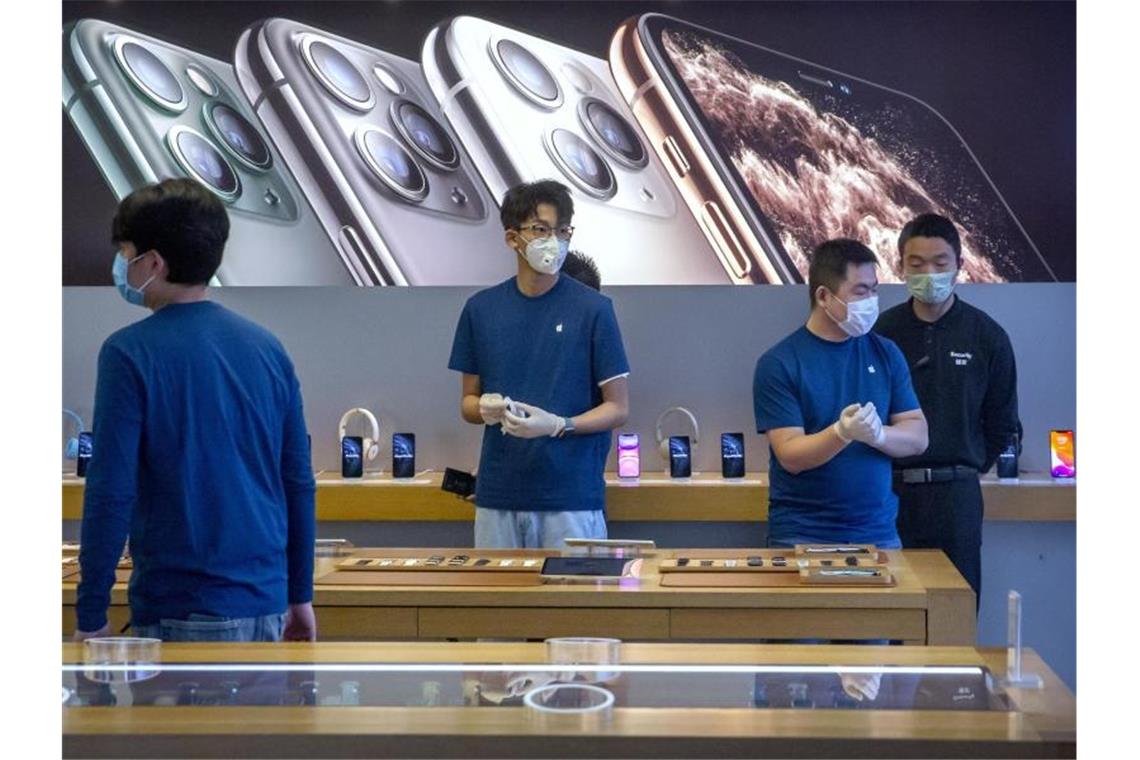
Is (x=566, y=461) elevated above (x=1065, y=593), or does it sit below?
above

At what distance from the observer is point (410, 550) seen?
11.1 feet

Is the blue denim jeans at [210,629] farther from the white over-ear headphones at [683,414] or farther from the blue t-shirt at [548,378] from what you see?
the white over-ear headphones at [683,414]

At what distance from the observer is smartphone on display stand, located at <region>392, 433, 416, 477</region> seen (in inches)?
199

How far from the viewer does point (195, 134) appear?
5176 mm

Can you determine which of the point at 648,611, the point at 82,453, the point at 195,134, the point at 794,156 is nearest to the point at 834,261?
the point at 648,611

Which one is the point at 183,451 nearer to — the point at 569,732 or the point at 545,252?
the point at 569,732

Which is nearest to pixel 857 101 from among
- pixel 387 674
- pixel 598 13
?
pixel 598 13

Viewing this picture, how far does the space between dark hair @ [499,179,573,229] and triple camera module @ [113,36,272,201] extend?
169cm

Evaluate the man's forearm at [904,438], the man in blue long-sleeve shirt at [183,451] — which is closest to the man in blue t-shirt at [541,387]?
the man's forearm at [904,438]

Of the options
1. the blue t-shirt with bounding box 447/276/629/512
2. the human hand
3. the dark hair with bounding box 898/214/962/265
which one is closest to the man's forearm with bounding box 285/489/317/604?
the human hand

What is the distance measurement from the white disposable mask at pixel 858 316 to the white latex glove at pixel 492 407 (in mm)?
828

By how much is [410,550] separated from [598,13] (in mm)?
2500

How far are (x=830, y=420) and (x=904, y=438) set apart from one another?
0.17m
